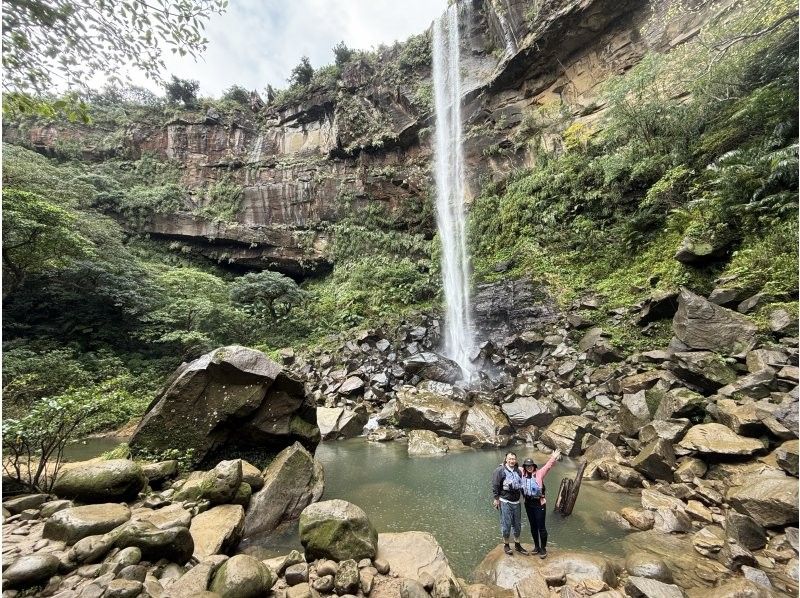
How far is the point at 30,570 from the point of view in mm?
3383

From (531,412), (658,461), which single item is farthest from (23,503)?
(531,412)

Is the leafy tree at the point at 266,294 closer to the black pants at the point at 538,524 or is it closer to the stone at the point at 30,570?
the stone at the point at 30,570

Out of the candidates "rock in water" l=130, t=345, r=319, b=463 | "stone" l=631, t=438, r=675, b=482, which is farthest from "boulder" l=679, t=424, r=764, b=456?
"rock in water" l=130, t=345, r=319, b=463

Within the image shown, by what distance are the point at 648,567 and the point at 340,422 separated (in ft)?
27.8

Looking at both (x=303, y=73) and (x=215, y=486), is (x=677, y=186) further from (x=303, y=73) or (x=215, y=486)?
(x=303, y=73)

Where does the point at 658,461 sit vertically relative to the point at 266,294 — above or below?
below

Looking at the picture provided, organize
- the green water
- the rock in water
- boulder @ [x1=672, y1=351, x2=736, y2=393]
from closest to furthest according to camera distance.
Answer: the green water < the rock in water < boulder @ [x1=672, y1=351, x2=736, y2=393]

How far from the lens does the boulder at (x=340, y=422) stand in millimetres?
11023

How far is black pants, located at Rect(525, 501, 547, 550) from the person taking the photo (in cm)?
494

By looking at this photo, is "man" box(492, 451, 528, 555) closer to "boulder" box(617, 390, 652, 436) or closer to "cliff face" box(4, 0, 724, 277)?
"boulder" box(617, 390, 652, 436)

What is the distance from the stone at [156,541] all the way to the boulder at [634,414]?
8140 millimetres

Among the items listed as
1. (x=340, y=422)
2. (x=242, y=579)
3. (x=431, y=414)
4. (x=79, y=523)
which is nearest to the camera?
(x=242, y=579)

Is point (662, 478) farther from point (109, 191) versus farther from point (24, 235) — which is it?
point (109, 191)

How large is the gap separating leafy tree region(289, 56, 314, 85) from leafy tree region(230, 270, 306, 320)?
19355 millimetres
